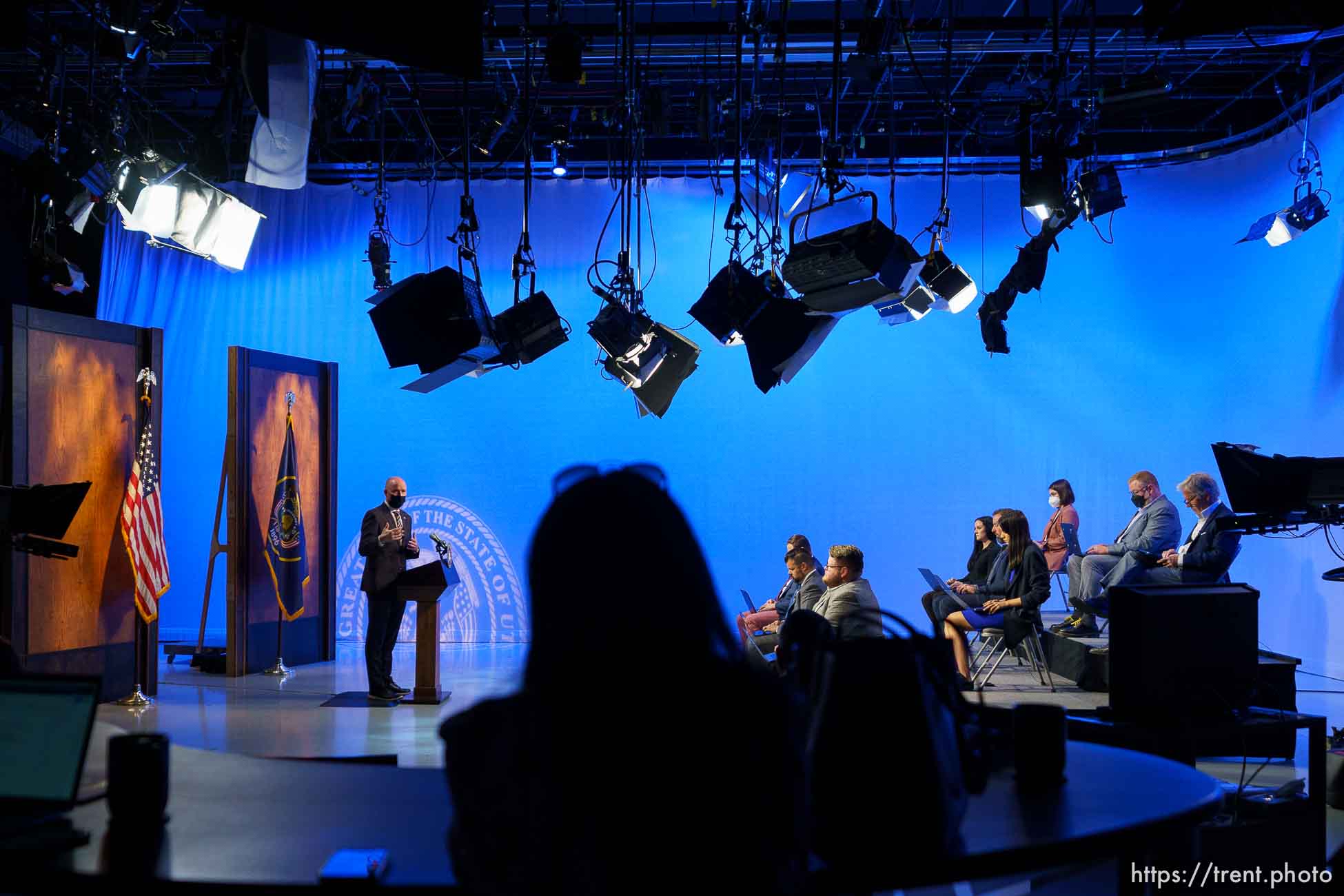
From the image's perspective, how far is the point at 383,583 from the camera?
6859mm

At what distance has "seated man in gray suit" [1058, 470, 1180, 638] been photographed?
7336 mm

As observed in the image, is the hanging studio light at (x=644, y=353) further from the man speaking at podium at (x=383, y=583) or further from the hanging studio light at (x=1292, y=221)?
the hanging studio light at (x=1292, y=221)

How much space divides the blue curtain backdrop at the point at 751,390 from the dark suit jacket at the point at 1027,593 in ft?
9.97

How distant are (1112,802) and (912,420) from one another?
8531mm

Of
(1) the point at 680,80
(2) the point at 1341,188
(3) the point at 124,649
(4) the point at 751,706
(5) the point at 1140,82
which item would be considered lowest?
(3) the point at 124,649

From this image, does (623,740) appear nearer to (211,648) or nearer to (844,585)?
(844,585)

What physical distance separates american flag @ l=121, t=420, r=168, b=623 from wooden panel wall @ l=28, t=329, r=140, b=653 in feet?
0.40

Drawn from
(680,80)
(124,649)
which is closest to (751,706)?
(124,649)

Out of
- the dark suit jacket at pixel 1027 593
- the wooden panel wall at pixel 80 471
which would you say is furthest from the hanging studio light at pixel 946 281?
the wooden panel wall at pixel 80 471

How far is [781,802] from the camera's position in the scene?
1323 millimetres

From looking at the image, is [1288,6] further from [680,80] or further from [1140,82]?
[680,80]

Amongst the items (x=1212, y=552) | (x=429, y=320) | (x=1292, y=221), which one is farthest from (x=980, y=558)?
(x=429, y=320)

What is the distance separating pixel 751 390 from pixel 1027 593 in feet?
12.9

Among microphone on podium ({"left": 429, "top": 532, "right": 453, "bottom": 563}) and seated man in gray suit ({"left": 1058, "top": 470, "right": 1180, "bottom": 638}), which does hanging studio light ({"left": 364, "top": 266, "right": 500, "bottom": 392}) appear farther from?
seated man in gray suit ({"left": 1058, "top": 470, "right": 1180, "bottom": 638})
